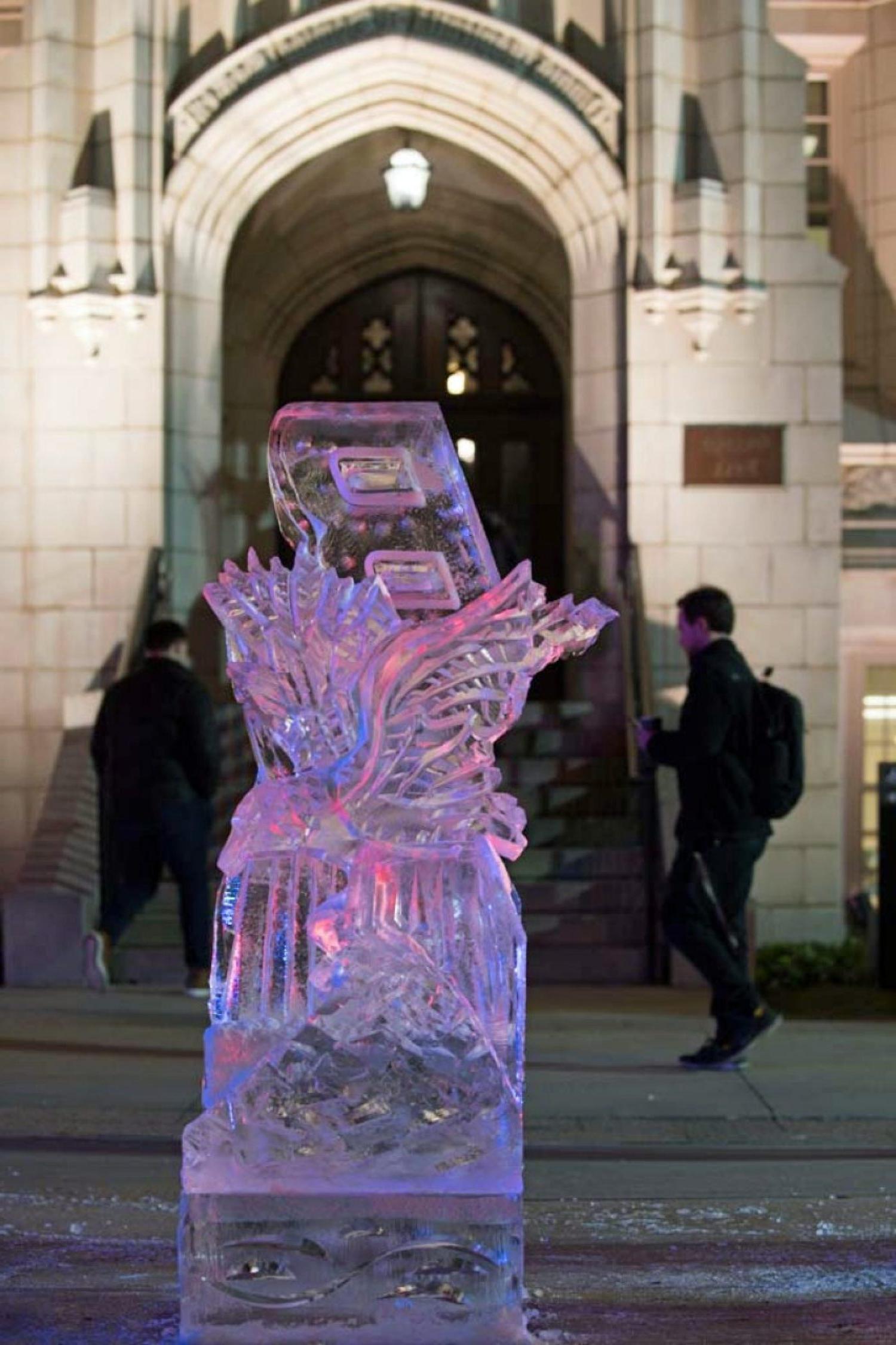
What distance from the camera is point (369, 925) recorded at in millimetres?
5012

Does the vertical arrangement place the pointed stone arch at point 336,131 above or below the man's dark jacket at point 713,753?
above

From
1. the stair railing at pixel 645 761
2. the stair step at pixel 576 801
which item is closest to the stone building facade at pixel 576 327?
the stair railing at pixel 645 761

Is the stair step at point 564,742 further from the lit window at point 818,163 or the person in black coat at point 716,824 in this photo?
the person in black coat at point 716,824

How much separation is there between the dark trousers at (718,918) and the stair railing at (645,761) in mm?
2187

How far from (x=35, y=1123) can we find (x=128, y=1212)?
159 centimetres

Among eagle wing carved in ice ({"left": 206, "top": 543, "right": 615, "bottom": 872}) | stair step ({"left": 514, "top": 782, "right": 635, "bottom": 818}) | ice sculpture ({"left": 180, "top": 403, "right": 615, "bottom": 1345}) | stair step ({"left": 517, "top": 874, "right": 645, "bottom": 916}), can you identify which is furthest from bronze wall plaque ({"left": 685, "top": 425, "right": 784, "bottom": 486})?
eagle wing carved in ice ({"left": 206, "top": 543, "right": 615, "bottom": 872})

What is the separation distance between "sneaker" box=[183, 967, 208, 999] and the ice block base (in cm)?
610

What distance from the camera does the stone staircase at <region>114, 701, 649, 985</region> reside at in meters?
12.5

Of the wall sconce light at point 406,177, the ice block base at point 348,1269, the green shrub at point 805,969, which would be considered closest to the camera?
the ice block base at point 348,1269

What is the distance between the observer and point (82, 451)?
1527cm

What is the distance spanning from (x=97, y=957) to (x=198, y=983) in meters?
0.54

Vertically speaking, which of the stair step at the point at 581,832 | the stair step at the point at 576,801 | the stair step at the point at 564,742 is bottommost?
the stair step at the point at 581,832

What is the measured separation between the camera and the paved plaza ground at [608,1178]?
527 cm

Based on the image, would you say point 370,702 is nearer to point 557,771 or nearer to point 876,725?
point 557,771
